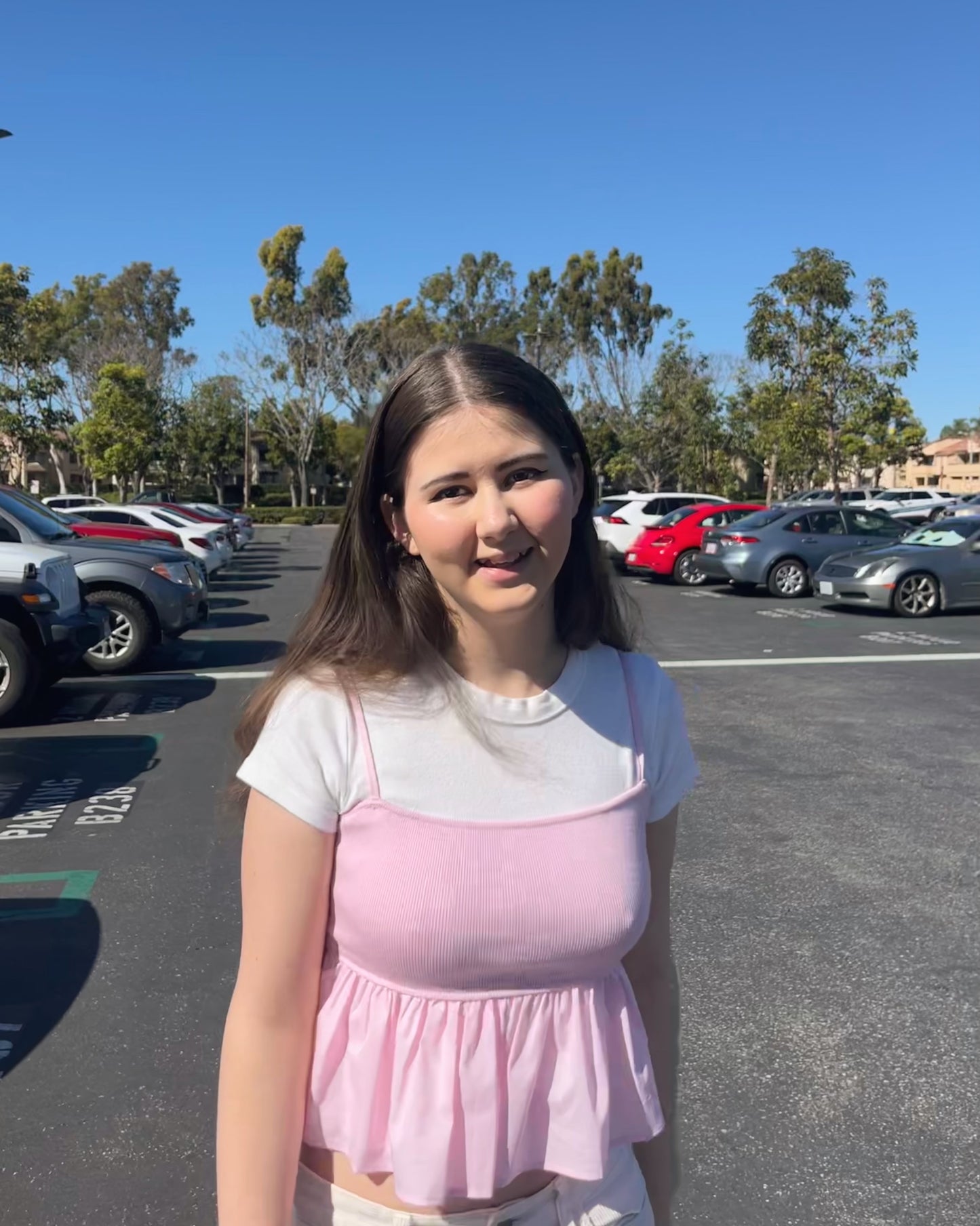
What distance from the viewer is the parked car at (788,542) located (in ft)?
59.5

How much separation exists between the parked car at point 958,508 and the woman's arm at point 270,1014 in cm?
3478

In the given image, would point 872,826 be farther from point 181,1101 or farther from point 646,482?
point 646,482

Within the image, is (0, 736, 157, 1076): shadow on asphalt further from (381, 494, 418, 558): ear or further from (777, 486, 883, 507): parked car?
(777, 486, 883, 507): parked car

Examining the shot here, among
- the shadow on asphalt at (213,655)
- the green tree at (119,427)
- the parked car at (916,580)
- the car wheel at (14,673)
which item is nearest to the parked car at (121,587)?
the shadow on asphalt at (213,655)

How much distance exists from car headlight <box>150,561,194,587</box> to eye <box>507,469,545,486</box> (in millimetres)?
10169

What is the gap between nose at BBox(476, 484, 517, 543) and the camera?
1.49 metres

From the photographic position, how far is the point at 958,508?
→ 118ft

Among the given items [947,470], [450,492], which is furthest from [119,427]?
[947,470]

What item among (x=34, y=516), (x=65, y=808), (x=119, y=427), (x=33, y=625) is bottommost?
(x=65, y=808)

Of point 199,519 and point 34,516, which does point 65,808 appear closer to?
point 34,516

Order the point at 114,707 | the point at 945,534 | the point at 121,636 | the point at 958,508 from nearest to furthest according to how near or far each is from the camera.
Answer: the point at 114,707, the point at 121,636, the point at 945,534, the point at 958,508

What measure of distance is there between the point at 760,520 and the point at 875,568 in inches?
156

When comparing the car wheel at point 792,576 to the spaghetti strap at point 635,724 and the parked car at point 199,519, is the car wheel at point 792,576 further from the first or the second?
the spaghetti strap at point 635,724

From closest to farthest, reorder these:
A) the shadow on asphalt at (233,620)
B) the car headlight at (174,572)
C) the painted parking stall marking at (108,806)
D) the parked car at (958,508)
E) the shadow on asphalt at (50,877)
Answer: the shadow on asphalt at (50,877) < the painted parking stall marking at (108,806) < the car headlight at (174,572) < the shadow on asphalt at (233,620) < the parked car at (958,508)
